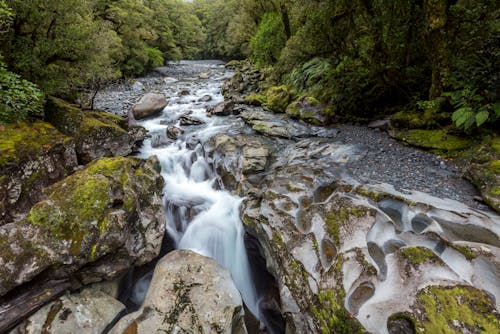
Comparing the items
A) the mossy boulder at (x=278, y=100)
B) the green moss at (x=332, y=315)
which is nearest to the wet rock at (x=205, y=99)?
the mossy boulder at (x=278, y=100)

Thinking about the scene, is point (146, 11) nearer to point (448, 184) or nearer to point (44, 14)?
point (44, 14)

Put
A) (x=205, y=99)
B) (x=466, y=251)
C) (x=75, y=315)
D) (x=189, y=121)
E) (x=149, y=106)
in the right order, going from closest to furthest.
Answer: (x=466, y=251)
(x=75, y=315)
(x=189, y=121)
(x=149, y=106)
(x=205, y=99)

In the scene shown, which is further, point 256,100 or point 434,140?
point 256,100

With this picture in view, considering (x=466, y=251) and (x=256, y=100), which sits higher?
(x=256, y=100)

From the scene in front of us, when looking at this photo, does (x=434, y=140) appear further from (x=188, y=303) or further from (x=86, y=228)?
(x=86, y=228)

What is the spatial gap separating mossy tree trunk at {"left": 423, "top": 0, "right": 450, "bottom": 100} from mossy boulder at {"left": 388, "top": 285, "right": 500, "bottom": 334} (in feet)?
18.8

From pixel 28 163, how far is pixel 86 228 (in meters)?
2.54

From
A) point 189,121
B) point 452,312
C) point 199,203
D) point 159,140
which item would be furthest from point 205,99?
point 452,312

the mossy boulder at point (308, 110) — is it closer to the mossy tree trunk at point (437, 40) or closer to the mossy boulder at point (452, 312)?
the mossy tree trunk at point (437, 40)

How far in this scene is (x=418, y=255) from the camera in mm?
3100

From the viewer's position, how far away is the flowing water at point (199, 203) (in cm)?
539

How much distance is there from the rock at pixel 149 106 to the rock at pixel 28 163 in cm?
606

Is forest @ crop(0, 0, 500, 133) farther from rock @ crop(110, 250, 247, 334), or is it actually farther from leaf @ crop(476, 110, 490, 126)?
rock @ crop(110, 250, 247, 334)

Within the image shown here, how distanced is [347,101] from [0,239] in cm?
1008
